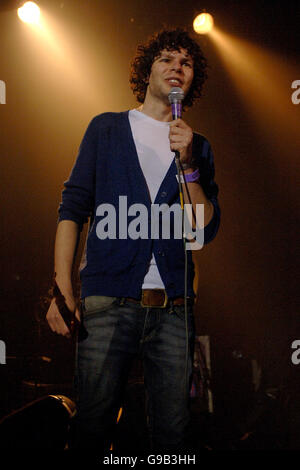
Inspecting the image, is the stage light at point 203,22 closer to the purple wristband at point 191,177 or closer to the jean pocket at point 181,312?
the purple wristband at point 191,177

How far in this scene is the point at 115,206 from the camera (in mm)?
1812

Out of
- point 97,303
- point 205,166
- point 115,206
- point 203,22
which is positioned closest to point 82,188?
point 115,206

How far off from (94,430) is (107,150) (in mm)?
1182

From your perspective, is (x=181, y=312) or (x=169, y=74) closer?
(x=181, y=312)

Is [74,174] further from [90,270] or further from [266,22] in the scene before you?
[266,22]

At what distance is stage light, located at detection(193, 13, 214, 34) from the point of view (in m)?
4.44

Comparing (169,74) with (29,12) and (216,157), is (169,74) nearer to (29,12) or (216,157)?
(216,157)

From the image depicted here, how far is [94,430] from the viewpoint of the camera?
1.58 meters

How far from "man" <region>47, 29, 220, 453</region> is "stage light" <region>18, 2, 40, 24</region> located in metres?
2.85

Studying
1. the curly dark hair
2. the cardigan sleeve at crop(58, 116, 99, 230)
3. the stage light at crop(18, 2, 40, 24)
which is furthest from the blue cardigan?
the stage light at crop(18, 2, 40, 24)

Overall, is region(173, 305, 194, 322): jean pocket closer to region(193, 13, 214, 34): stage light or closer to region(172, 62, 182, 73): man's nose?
region(172, 62, 182, 73): man's nose

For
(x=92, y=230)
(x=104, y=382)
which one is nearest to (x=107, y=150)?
(x=92, y=230)

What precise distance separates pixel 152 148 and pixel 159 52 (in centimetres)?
78

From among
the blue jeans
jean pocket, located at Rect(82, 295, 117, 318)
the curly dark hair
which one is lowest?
the blue jeans
